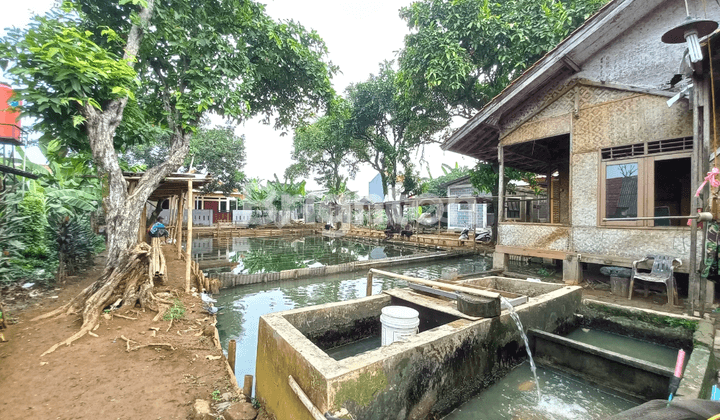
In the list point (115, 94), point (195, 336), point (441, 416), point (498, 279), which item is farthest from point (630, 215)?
point (115, 94)

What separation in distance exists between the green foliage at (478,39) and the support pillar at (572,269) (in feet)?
26.3

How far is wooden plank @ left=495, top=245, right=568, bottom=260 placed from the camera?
26.5 ft

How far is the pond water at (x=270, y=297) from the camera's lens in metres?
5.90

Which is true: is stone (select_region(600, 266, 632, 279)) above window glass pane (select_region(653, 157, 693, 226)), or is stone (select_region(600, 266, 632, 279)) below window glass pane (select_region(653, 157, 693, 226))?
below

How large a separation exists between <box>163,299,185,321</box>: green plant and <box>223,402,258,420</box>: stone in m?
3.08

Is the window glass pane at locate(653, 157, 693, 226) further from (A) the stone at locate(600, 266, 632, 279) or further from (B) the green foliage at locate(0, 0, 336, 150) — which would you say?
(B) the green foliage at locate(0, 0, 336, 150)

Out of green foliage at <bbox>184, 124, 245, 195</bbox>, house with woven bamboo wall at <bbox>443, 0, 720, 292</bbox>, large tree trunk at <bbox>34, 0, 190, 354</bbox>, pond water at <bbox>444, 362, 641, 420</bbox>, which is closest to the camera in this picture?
pond water at <bbox>444, 362, 641, 420</bbox>

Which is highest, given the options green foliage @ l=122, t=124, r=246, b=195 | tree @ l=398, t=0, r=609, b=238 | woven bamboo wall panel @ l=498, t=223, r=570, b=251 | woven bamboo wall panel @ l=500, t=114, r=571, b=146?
tree @ l=398, t=0, r=609, b=238

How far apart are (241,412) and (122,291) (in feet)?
14.5

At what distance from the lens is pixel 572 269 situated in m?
→ 7.84

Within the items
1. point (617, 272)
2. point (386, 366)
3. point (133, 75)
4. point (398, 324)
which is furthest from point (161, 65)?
point (617, 272)

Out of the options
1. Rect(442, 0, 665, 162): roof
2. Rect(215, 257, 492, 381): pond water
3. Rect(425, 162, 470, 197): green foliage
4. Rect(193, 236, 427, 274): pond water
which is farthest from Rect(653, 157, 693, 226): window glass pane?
Rect(425, 162, 470, 197): green foliage

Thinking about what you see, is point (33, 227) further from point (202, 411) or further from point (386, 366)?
point (386, 366)

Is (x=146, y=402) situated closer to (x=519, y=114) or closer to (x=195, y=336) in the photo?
(x=195, y=336)
